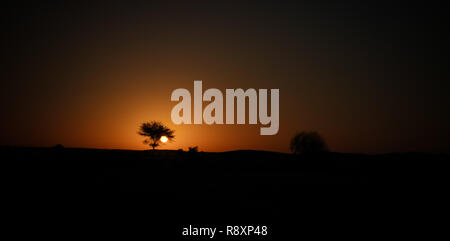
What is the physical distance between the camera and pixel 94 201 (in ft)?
33.5

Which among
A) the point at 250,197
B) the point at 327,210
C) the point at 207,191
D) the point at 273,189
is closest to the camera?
the point at 327,210

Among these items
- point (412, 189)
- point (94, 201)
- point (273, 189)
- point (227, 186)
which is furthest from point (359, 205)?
point (94, 201)

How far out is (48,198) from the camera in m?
10.4
